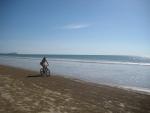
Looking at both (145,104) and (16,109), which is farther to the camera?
(145,104)

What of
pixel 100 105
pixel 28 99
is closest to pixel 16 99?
pixel 28 99

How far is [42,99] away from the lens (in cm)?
945

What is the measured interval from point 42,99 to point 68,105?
4.84ft

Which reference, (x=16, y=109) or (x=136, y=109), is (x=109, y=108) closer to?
(x=136, y=109)

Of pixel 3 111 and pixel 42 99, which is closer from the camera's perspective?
pixel 3 111

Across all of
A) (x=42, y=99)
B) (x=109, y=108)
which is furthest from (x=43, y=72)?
(x=109, y=108)

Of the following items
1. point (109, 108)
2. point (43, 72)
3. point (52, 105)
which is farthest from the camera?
point (43, 72)

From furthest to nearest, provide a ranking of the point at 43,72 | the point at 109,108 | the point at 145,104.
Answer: the point at 43,72, the point at 145,104, the point at 109,108

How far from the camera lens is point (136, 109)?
30.9 feet

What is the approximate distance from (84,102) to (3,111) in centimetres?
405

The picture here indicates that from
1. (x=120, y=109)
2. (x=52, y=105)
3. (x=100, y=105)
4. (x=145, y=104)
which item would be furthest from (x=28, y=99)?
(x=145, y=104)

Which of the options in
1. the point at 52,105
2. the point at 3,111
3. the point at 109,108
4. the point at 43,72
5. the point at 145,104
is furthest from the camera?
the point at 43,72

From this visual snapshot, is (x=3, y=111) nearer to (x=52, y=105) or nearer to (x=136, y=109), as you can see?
(x=52, y=105)

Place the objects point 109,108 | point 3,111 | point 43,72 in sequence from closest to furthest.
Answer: point 3,111 < point 109,108 < point 43,72
